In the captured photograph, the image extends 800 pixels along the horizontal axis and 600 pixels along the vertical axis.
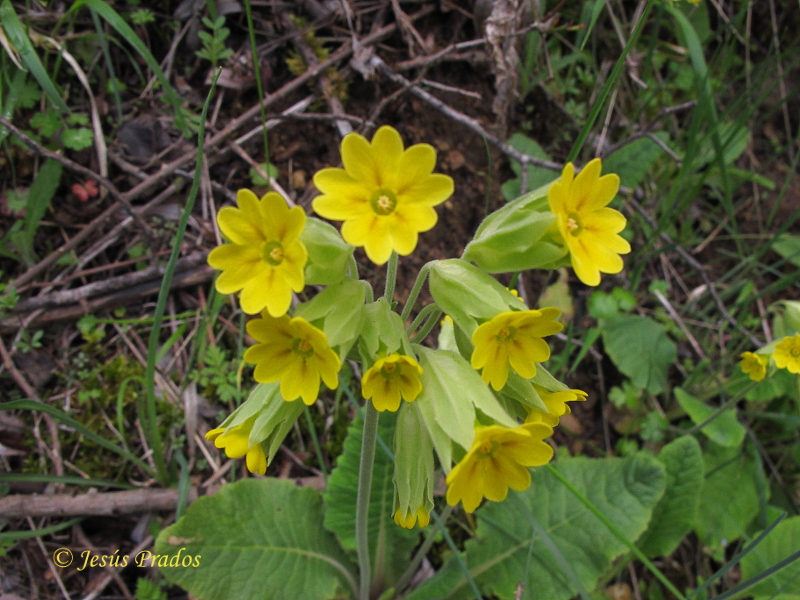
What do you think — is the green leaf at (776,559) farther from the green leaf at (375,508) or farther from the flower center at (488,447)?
the flower center at (488,447)

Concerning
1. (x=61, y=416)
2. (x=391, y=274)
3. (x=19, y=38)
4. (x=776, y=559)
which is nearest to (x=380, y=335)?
(x=391, y=274)

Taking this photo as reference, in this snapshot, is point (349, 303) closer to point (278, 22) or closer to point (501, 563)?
point (501, 563)

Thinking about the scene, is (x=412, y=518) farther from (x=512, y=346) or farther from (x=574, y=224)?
(x=574, y=224)

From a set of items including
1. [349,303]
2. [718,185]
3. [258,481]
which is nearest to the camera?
[349,303]

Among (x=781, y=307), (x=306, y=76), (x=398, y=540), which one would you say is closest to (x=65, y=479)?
(x=398, y=540)

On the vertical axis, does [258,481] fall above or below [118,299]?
below
